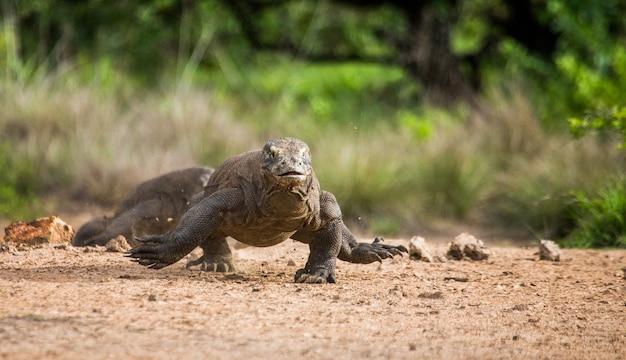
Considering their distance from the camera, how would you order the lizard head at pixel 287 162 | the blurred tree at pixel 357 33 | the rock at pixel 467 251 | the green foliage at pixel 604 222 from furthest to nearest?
the blurred tree at pixel 357 33
the green foliage at pixel 604 222
the rock at pixel 467 251
the lizard head at pixel 287 162

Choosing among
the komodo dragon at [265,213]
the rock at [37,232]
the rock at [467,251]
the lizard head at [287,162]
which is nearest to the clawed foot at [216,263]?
the komodo dragon at [265,213]

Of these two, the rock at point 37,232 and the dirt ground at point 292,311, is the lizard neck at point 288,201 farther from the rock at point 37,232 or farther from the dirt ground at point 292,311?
the rock at point 37,232

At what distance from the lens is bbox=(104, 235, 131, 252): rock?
27.3ft

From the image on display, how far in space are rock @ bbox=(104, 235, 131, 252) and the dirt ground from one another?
7.5 inches

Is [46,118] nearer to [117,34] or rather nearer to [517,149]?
[117,34]

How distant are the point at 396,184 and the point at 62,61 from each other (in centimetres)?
800

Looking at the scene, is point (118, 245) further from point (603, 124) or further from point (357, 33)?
point (357, 33)

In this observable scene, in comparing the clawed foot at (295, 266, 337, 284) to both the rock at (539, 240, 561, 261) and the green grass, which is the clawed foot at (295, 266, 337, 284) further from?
the green grass

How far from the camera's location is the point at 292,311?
5910 mm

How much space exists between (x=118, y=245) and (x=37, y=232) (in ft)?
2.39

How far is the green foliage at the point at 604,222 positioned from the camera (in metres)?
11.0

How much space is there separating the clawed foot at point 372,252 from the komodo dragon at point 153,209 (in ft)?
6.51

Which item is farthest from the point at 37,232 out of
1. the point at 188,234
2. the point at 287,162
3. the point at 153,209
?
the point at 287,162

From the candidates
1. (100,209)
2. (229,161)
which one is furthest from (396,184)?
(229,161)
